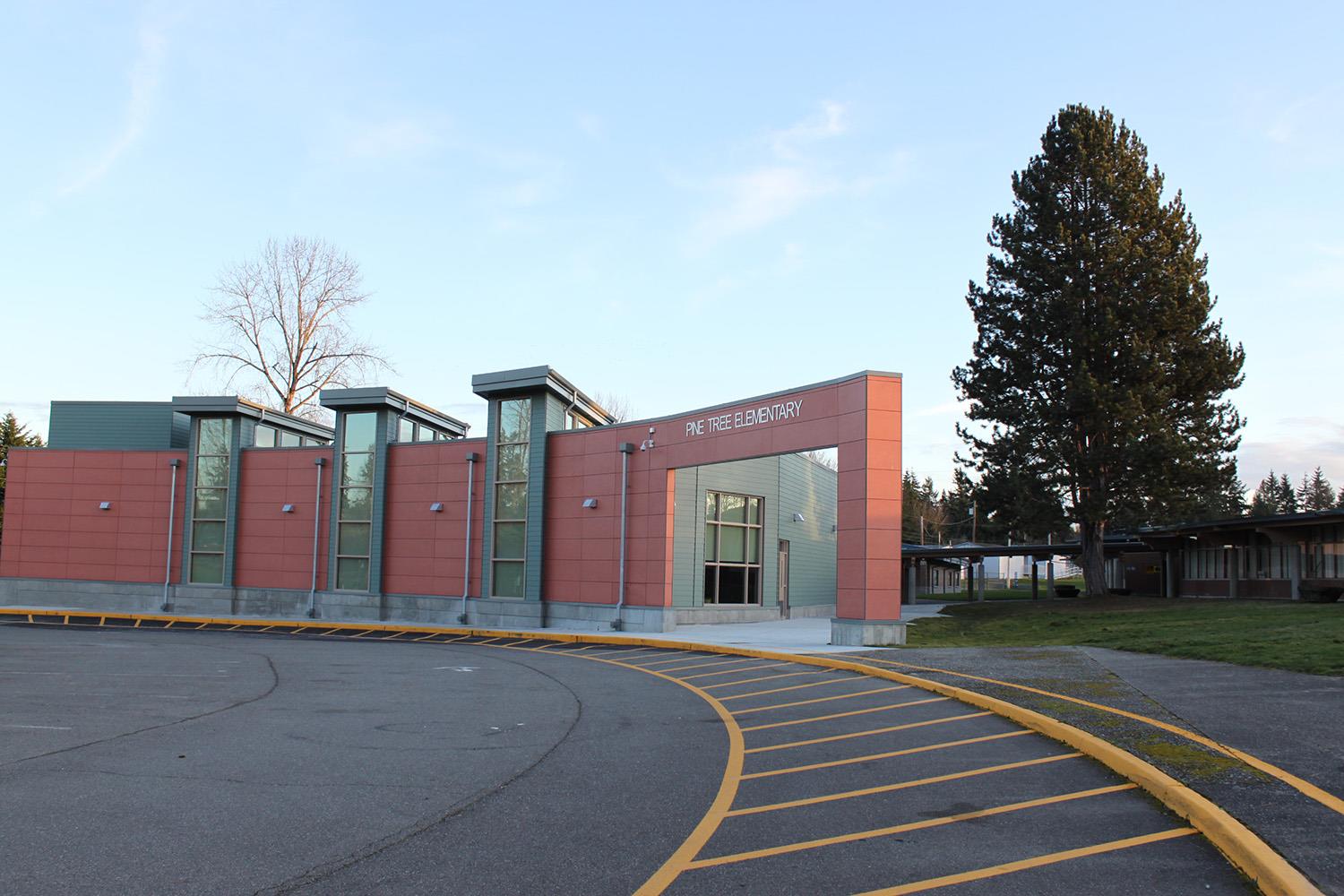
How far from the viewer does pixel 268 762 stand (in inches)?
305

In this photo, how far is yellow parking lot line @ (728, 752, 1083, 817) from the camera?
6.29 meters

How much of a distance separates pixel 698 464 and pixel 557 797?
17.5m

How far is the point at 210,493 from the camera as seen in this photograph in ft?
106

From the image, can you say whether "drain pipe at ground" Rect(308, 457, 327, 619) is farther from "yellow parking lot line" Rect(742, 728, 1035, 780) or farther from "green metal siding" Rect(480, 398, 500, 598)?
"yellow parking lot line" Rect(742, 728, 1035, 780)

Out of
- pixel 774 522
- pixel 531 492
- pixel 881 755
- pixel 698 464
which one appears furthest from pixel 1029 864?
pixel 774 522

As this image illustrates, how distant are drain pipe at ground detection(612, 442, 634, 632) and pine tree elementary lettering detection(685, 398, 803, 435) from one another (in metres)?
2.00

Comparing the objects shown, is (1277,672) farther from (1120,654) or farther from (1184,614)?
(1184,614)

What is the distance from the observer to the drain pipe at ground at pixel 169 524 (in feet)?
104

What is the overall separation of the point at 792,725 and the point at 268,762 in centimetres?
497

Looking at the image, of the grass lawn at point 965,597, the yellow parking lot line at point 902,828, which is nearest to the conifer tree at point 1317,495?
the grass lawn at point 965,597

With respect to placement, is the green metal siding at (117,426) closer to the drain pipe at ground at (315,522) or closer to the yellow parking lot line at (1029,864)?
the drain pipe at ground at (315,522)

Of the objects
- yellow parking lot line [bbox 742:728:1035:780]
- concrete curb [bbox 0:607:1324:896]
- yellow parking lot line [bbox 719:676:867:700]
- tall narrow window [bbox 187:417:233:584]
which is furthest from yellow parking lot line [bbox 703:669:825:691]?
tall narrow window [bbox 187:417:233:584]

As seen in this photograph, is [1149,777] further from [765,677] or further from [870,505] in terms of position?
[870,505]

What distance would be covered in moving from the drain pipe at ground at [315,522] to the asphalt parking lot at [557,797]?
58.3ft
